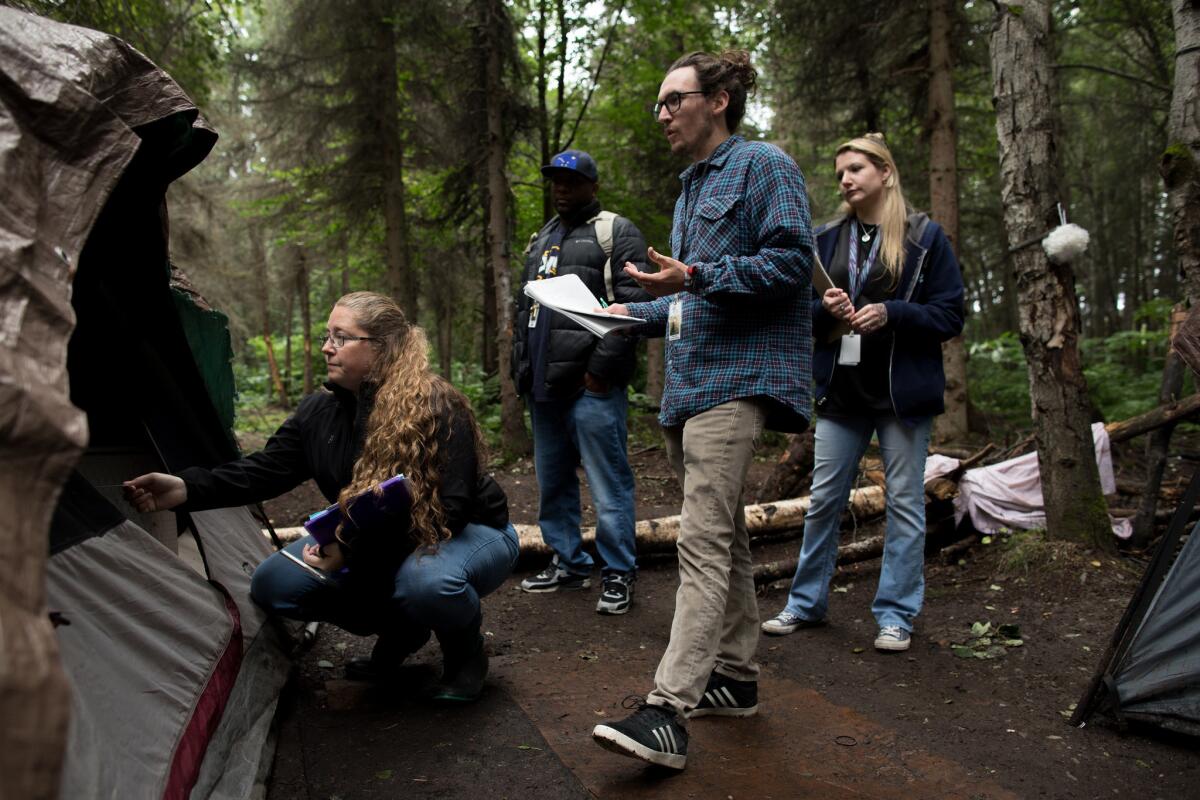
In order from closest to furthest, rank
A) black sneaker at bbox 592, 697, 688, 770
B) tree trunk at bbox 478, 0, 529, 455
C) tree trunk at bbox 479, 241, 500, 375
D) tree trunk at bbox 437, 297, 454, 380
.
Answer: black sneaker at bbox 592, 697, 688, 770 → tree trunk at bbox 478, 0, 529, 455 → tree trunk at bbox 479, 241, 500, 375 → tree trunk at bbox 437, 297, 454, 380

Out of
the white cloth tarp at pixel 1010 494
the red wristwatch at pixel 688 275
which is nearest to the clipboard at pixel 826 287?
the red wristwatch at pixel 688 275

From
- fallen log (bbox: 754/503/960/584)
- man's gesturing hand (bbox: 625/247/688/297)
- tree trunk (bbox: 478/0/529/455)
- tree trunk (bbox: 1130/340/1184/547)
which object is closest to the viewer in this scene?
man's gesturing hand (bbox: 625/247/688/297)

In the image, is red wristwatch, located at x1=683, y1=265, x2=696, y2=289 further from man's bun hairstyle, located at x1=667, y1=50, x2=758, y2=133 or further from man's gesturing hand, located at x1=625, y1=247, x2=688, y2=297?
man's bun hairstyle, located at x1=667, y1=50, x2=758, y2=133

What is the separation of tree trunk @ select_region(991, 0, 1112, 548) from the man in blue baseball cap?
2071 mm

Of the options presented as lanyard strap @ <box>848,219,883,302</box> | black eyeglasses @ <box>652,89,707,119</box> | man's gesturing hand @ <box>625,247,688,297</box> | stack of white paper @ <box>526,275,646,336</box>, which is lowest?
stack of white paper @ <box>526,275,646,336</box>

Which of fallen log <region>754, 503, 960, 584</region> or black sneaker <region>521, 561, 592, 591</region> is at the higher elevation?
fallen log <region>754, 503, 960, 584</region>

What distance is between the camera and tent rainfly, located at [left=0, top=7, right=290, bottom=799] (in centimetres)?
112

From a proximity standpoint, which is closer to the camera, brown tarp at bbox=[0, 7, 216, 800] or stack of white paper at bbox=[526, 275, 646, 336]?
brown tarp at bbox=[0, 7, 216, 800]

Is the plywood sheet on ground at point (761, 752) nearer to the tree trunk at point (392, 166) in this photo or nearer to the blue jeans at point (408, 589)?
the blue jeans at point (408, 589)

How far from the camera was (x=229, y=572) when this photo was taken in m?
3.29

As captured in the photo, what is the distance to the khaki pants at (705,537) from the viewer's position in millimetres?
2637

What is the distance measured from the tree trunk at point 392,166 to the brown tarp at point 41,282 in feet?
31.8

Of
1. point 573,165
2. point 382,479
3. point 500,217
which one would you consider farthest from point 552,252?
point 500,217

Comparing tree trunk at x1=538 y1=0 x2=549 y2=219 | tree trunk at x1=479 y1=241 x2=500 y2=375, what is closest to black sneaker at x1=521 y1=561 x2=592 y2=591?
tree trunk at x1=538 y1=0 x2=549 y2=219
